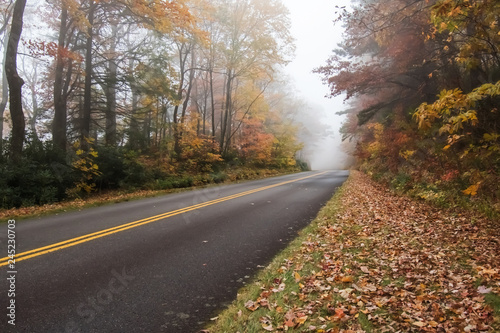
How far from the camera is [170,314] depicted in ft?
10.9

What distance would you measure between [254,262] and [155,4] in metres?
12.3

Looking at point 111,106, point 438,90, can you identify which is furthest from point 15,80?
point 438,90

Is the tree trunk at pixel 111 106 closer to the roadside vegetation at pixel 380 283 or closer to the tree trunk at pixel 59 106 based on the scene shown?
the tree trunk at pixel 59 106

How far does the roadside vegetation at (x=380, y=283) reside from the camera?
2998mm

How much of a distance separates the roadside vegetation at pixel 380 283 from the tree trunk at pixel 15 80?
10.6 meters

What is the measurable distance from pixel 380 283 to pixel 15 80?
12.8m

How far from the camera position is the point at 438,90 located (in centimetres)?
1024

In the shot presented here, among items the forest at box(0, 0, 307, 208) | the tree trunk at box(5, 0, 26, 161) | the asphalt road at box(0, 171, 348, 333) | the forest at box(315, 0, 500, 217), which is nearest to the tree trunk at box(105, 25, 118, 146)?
the forest at box(0, 0, 307, 208)

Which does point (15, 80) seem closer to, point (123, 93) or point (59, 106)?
point (59, 106)

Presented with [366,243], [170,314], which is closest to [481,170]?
[366,243]

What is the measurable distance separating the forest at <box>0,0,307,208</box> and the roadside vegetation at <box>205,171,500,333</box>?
9596mm

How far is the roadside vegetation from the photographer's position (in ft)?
9.84

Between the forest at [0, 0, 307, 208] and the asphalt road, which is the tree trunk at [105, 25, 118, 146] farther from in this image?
the asphalt road

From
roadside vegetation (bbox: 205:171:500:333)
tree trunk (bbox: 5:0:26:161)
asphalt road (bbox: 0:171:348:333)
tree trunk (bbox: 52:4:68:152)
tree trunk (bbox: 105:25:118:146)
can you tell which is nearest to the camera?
roadside vegetation (bbox: 205:171:500:333)
